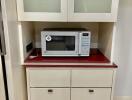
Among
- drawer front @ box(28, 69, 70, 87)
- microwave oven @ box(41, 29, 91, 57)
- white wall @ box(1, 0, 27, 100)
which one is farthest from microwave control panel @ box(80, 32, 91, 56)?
white wall @ box(1, 0, 27, 100)

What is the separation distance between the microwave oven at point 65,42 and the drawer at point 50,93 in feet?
1.25

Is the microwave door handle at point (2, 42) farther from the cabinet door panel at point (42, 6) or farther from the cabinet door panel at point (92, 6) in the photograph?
the cabinet door panel at point (92, 6)

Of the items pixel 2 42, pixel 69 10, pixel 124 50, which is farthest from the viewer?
pixel 124 50

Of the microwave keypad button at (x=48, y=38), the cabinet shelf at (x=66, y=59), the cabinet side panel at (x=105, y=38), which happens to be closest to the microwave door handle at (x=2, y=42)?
the cabinet shelf at (x=66, y=59)

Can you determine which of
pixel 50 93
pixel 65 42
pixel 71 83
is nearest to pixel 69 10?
pixel 65 42

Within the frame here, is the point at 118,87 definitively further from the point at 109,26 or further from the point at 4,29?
the point at 4,29

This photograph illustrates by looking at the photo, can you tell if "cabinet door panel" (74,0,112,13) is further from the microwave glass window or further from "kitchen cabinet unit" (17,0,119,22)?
the microwave glass window

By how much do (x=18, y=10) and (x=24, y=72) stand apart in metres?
0.67

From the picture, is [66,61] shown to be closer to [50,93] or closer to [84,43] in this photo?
[84,43]

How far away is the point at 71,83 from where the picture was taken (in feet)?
5.02

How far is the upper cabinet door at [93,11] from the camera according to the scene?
1367mm

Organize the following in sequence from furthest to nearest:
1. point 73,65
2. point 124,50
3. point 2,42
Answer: point 124,50
point 73,65
point 2,42

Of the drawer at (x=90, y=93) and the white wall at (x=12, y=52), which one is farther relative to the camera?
the drawer at (x=90, y=93)

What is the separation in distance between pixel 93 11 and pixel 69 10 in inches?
9.3
